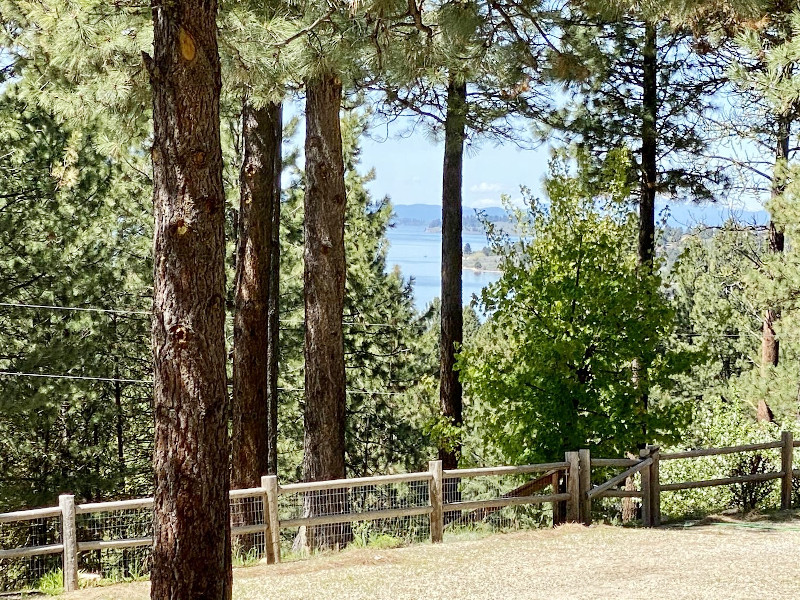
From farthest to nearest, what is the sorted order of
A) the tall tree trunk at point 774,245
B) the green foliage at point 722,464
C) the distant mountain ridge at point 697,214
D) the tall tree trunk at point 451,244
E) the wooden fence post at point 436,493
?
the tall tree trunk at point 774,245, the distant mountain ridge at point 697,214, the green foliage at point 722,464, the tall tree trunk at point 451,244, the wooden fence post at point 436,493

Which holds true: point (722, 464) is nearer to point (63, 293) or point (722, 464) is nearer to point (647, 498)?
point (647, 498)

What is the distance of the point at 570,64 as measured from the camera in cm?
1077

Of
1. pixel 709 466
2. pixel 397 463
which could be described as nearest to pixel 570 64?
pixel 709 466

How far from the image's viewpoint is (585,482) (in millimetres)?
11461

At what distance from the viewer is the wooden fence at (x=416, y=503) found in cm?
840

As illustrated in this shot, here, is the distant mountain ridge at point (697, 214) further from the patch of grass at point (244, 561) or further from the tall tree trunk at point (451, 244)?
the patch of grass at point (244, 561)

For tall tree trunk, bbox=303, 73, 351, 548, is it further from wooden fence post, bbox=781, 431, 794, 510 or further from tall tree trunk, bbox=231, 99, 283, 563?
wooden fence post, bbox=781, 431, 794, 510

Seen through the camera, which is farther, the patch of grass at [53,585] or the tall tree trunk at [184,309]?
the patch of grass at [53,585]

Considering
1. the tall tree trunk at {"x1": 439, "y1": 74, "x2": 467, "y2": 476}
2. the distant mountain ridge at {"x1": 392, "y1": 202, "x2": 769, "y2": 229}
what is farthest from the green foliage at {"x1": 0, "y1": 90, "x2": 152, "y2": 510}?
the distant mountain ridge at {"x1": 392, "y1": 202, "x2": 769, "y2": 229}

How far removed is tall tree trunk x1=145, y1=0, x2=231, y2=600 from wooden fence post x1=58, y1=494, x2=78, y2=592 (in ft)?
9.04

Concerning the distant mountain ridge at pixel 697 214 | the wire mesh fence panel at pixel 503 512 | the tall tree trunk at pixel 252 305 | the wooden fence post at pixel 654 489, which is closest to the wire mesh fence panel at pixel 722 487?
A: the wooden fence post at pixel 654 489

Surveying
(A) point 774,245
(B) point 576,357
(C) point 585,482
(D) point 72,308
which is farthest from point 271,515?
(A) point 774,245

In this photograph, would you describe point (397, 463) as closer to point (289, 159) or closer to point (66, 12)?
point (289, 159)

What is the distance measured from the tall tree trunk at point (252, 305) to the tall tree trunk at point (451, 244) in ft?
11.1
